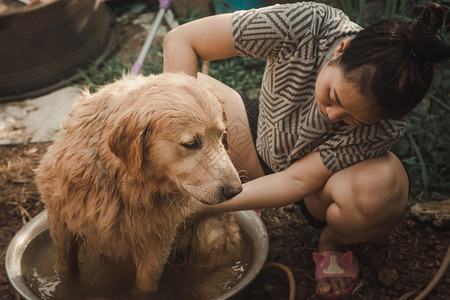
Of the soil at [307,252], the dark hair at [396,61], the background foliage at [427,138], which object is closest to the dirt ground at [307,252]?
the soil at [307,252]

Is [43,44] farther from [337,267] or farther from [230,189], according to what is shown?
[337,267]

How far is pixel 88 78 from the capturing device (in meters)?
4.15

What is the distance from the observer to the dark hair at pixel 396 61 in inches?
62.5

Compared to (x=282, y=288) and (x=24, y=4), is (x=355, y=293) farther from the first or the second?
(x=24, y=4)

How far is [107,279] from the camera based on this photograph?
7.72 feet

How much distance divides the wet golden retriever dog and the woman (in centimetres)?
38

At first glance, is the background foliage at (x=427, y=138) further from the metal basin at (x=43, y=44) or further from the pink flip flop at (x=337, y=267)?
the metal basin at (x=43, y=44)

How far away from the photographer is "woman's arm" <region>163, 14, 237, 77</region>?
7.14 feet

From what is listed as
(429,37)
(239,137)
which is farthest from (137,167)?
(429,37)

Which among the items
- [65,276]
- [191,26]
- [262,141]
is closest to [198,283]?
[65,276]

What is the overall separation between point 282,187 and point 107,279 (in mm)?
1077

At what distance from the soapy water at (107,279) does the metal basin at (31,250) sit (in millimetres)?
45

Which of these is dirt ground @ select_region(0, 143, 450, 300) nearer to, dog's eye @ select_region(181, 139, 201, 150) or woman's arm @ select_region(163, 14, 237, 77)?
dog's eye @ select_region(181, 139, 201, 150)

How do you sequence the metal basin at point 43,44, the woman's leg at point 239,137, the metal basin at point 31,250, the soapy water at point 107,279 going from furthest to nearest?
the metal basin at point 43,44, the woman's leg at point 239,137, the soapy water at point 107,279, the metal basin at point 31,250
